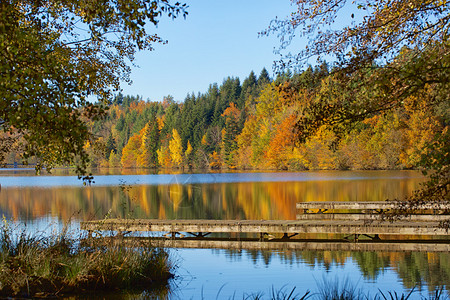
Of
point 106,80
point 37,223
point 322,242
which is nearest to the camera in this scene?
point 106,80

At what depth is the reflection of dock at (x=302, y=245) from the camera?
1151 cm

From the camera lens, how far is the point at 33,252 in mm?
8016

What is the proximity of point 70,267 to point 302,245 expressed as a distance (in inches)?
242

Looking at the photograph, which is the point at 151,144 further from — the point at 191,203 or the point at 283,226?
the point at 283,226

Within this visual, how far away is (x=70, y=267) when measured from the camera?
8.05m

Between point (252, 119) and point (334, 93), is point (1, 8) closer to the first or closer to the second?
point (334, 93)

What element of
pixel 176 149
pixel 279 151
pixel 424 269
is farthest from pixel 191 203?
pixel 176 149

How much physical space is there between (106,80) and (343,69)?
5.76 m

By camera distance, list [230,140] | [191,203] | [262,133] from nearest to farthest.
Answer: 1. [191,203]
2. [262,133]
3. [230,140]

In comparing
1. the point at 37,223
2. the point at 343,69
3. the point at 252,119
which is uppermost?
the point at 252,119

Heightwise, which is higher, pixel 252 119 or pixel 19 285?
pixel 252 119

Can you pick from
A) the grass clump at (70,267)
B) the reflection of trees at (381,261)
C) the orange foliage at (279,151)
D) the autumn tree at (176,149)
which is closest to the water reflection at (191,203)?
the reflection of trees at (381,261)

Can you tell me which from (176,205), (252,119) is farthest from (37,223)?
(252,119)

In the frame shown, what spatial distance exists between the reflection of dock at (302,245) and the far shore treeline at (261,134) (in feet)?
15.1
